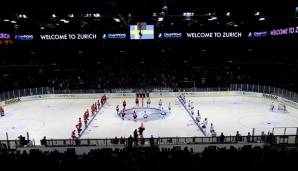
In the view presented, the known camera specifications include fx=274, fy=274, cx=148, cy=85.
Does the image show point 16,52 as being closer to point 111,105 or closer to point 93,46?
point 93,46

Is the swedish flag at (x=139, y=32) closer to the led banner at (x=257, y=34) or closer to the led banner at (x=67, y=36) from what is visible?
the led banner at (x=67, y=36)

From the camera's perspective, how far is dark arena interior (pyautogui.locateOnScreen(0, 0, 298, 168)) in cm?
1003

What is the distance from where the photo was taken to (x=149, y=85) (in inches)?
1507

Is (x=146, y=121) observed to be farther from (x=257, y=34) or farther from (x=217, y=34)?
(x=257, y=34)

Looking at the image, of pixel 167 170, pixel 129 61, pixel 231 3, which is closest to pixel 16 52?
pixel 129 61

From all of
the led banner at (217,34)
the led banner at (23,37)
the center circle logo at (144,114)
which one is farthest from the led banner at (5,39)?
the led banner at (217,34)

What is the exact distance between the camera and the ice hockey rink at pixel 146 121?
20.0m

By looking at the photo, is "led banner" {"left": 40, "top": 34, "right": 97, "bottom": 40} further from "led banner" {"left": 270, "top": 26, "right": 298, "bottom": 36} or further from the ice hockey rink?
"led banner" {"left": 270, "top": 26, "right": 298, "bottom": 36}

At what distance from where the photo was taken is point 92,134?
64.9 feet

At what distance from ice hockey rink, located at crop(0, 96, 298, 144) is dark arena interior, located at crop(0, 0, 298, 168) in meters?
0.10

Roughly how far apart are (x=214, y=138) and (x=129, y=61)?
33002mm

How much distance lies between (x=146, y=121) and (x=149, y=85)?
15.3m

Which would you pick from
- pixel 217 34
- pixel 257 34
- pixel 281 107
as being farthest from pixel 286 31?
pixel 217 34

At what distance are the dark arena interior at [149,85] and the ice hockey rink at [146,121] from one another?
96mm
